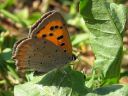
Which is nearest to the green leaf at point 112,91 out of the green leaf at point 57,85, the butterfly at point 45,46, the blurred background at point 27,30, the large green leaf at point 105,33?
the green leaf at point 57,85

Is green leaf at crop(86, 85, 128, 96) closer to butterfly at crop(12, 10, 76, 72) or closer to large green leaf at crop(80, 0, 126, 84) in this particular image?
butterfly at crop(12, 10, 76, 72)

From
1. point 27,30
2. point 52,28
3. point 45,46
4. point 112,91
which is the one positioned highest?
point 52,28

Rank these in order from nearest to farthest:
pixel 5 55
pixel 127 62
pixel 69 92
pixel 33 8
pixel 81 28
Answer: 1. pixel 69 92
2. pixel 5 55
3. pixel 127 62
4. pixel 81 28
5. pixel 33 8

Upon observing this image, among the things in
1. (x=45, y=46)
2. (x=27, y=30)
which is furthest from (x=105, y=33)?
(x=27, y=30)

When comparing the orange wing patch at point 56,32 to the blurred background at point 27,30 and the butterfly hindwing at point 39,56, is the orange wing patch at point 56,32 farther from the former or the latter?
the blurred background at point 27,30

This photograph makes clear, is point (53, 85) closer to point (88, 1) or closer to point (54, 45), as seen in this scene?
point (54, 45)

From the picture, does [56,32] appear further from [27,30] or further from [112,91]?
[27,30]

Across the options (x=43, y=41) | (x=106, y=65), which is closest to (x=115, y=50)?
(x=106, y=65)
